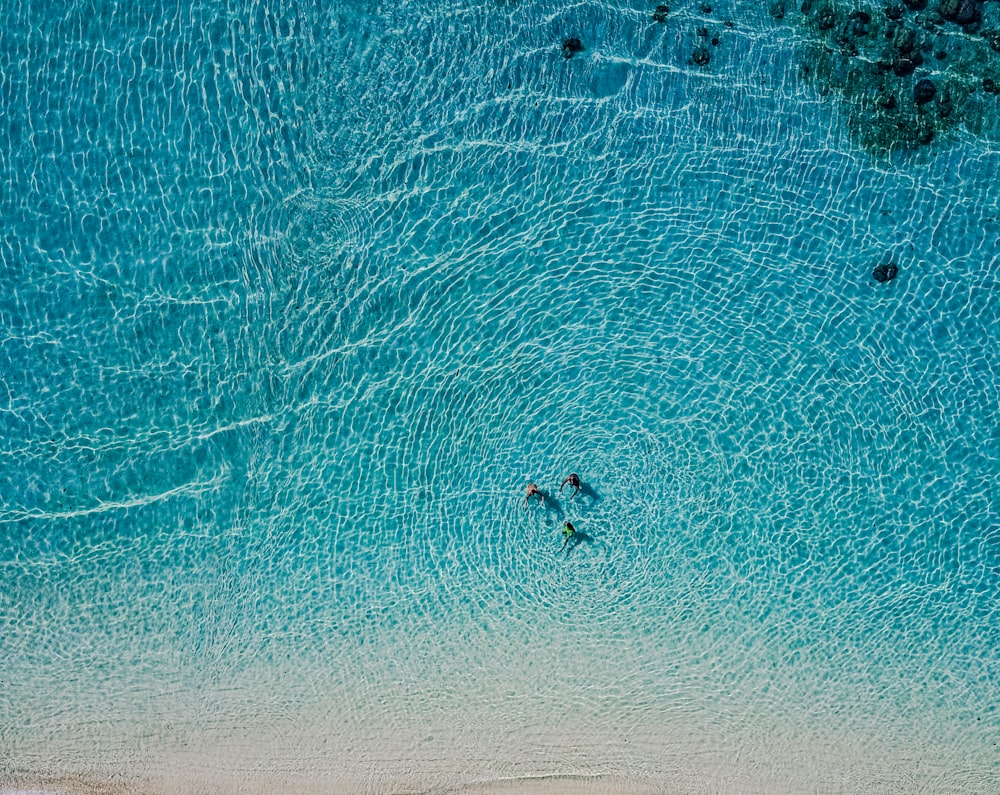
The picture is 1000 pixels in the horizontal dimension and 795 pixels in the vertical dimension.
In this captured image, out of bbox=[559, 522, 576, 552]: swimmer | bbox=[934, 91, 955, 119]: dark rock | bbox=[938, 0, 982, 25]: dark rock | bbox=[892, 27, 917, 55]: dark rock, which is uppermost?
bbox=[938, 0, 982, 25]: dark rock

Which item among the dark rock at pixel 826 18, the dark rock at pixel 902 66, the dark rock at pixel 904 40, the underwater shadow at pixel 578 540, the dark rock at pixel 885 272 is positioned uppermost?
the dark rock at pixel 826 18

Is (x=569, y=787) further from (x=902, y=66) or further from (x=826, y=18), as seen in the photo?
(x=826, y=18)

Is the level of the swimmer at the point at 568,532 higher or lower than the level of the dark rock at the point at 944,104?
lower

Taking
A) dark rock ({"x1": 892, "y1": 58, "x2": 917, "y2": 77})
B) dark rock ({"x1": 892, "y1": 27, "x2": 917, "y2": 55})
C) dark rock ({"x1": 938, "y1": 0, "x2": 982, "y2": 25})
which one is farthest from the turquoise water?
dark rock ({"x1": 938, "y1": 0, "x2": 982, "y2": 25})

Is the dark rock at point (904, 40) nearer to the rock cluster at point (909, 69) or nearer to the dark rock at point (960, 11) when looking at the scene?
the rock cluster at point (909, 69)

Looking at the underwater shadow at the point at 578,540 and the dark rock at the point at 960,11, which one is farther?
the underwater shadow at the point at 578,540

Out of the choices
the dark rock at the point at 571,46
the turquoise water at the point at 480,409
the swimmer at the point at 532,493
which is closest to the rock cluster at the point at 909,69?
the turquoise water at the point at 480,409

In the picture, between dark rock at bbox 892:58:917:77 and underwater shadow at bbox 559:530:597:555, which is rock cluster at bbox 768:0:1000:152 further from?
underwater shadow at bbox 559:530:597:555
